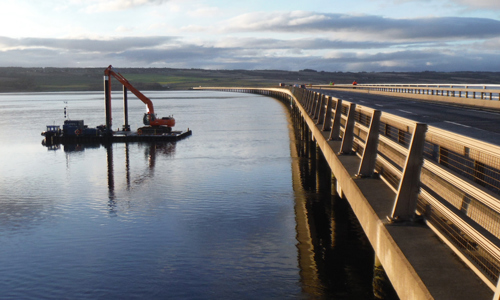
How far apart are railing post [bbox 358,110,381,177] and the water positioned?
4281 millimetres

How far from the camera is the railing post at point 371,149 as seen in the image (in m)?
9.98

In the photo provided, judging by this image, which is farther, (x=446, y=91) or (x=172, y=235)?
(x=446, y=91)

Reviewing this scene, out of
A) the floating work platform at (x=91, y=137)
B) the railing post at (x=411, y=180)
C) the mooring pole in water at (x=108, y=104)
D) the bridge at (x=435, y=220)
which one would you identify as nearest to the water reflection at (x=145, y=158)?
the floating work platform at (x=91, y=137)

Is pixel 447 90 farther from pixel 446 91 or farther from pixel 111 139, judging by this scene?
pixel 111 139

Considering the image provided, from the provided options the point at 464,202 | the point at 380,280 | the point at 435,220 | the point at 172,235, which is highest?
the point at 464,202

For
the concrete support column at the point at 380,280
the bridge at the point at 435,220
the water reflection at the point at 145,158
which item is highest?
the bridge at the point at 435,220

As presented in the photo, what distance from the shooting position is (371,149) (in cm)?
1061

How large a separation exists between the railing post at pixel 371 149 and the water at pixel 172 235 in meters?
4.28

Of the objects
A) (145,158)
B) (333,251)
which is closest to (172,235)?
(333,251)

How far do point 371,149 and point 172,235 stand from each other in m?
10.9

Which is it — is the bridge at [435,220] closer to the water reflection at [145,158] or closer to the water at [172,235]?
the water at [172,235]

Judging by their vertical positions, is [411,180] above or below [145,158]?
above

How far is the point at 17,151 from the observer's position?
1978 inches

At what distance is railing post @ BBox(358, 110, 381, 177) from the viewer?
32.7 ft
